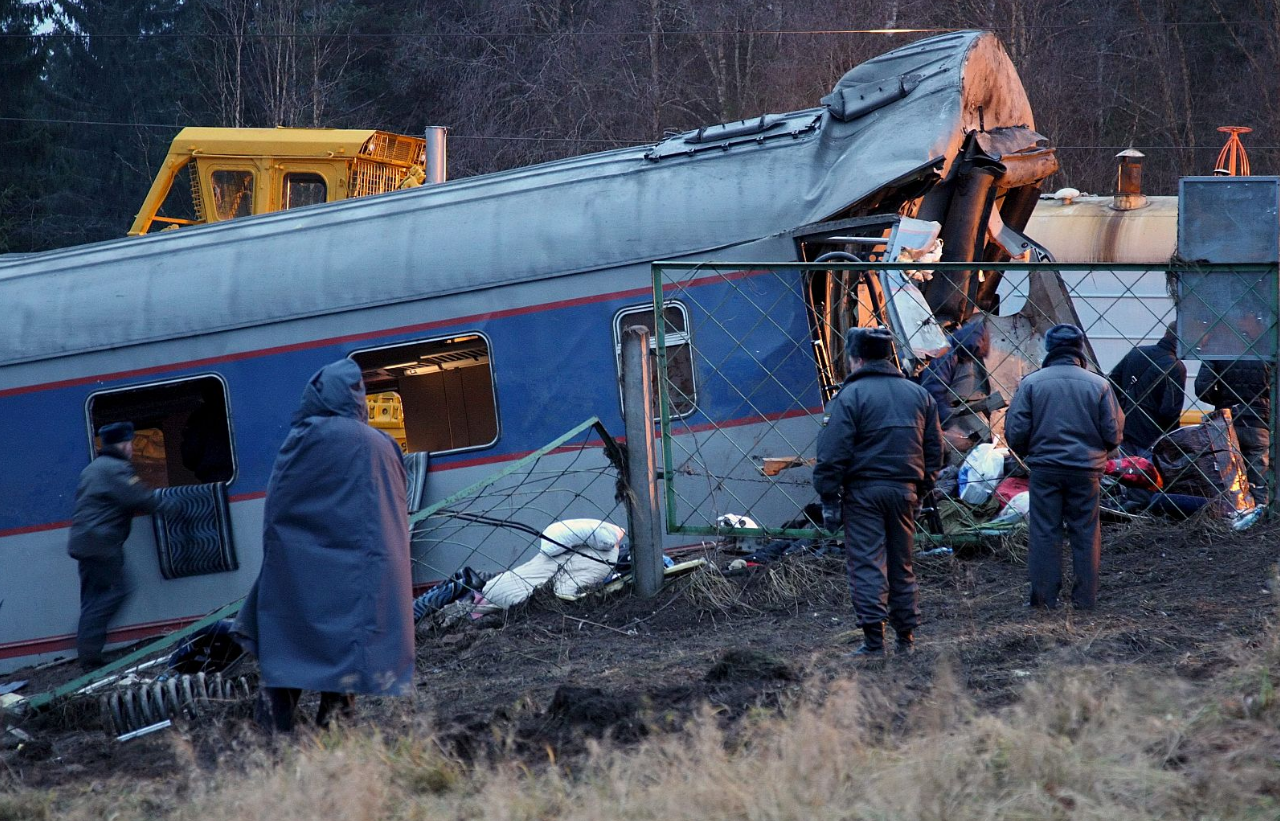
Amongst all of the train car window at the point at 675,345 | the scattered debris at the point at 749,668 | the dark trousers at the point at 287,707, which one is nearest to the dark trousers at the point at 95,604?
the train car window at the point at 675,345

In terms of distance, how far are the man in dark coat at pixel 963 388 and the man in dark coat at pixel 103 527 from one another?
5.60 metres

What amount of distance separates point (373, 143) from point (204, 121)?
2131cm

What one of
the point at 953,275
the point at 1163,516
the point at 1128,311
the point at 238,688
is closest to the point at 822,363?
the point at 953,275

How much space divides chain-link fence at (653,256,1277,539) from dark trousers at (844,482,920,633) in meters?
1.67

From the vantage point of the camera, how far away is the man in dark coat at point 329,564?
16.8 feet

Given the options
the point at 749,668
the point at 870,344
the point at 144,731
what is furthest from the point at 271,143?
the point at 749,668

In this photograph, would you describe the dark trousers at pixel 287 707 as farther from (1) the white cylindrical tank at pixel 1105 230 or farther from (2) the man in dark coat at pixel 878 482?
(1) the white cylindrical tank at pixel 1105 230

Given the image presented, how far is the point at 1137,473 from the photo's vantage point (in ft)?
27.3

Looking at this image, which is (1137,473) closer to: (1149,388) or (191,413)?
(1149,388)

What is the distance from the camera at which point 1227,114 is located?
2586 centimetres

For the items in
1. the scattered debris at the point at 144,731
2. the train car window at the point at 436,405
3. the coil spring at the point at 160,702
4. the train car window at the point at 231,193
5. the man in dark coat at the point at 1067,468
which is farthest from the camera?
the train car window at the point at 231,193

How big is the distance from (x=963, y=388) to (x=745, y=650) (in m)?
3.89

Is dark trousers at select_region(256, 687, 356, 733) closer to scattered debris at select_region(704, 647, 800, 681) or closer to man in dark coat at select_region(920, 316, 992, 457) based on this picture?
scattered debris at select_region(704, 647, 800, 681)

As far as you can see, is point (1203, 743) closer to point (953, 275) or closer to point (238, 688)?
point (238, 688)
